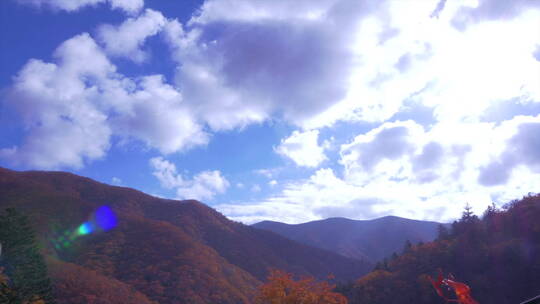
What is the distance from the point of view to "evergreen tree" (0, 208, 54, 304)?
3147 cm

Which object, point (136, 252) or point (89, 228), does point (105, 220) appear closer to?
point (89, 228)

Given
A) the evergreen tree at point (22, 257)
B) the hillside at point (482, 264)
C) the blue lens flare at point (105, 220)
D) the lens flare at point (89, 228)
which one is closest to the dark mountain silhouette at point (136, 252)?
the lens flare at point (89, 228)

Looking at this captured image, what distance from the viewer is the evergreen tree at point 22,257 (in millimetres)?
31469

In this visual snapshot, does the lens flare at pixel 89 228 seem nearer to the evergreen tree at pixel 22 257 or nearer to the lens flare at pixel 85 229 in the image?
the lens flare at pixel 85 229

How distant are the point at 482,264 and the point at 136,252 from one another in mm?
62406

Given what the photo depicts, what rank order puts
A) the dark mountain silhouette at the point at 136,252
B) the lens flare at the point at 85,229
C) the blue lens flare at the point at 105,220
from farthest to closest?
1. the blue lens flare at the point at 105,220
2. the lens flare at the point at 85,229
3. the dark mountain silhouette at the point at 136,252

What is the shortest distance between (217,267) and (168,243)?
12674mm

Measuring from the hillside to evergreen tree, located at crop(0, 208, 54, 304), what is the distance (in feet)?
128

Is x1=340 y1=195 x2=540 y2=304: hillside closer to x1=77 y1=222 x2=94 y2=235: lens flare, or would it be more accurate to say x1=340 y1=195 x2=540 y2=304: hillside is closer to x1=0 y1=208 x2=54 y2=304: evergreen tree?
x1=0 y1=208 x2=54 y2=304: evergreen tree

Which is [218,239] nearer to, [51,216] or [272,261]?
[272,261]

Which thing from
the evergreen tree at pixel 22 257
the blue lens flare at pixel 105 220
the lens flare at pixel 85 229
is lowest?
the evergreen tree at pixel 22 257

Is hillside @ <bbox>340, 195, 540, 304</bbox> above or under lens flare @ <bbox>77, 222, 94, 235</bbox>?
under

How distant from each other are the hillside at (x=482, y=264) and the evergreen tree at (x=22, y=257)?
39048mm

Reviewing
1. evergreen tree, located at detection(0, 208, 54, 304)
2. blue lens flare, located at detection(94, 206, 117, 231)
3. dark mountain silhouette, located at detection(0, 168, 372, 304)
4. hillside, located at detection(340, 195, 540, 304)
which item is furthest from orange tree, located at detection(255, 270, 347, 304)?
blue lens flare, located at detection(94, 206, 117, 231)
